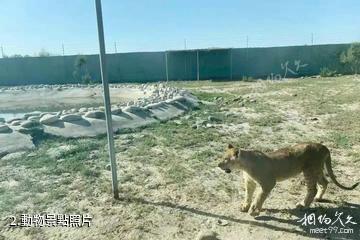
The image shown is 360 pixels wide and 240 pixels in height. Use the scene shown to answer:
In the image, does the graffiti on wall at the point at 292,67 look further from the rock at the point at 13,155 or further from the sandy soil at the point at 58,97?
the rock at the point at 13,155

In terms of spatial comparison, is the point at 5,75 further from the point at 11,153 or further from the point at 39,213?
the point at 39,213

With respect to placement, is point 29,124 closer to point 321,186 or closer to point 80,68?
point 321,186

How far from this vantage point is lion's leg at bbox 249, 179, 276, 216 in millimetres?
3945

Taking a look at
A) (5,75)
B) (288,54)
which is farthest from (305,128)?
(5,75)

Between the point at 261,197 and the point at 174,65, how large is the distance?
22464 mm

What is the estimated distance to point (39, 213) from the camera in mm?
4262

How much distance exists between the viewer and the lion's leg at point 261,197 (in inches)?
155

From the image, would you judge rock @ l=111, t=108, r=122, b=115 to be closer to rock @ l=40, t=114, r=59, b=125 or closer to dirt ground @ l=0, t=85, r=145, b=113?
rock @ l=40, t=114, r=59, b=125

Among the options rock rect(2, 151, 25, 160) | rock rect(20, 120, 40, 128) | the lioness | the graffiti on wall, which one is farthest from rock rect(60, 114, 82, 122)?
the graffiti on wall

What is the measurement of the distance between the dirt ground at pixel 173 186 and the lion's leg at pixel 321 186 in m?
0.11

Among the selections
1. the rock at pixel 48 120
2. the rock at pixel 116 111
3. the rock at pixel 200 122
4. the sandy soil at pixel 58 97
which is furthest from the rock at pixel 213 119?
the sandy soil at pixel 58 97

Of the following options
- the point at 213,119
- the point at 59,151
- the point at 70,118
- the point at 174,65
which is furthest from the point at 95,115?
the point at 174,65

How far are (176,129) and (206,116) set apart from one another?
1837 millimetres

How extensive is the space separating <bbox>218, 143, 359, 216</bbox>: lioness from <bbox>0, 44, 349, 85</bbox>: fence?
21.1 meters
